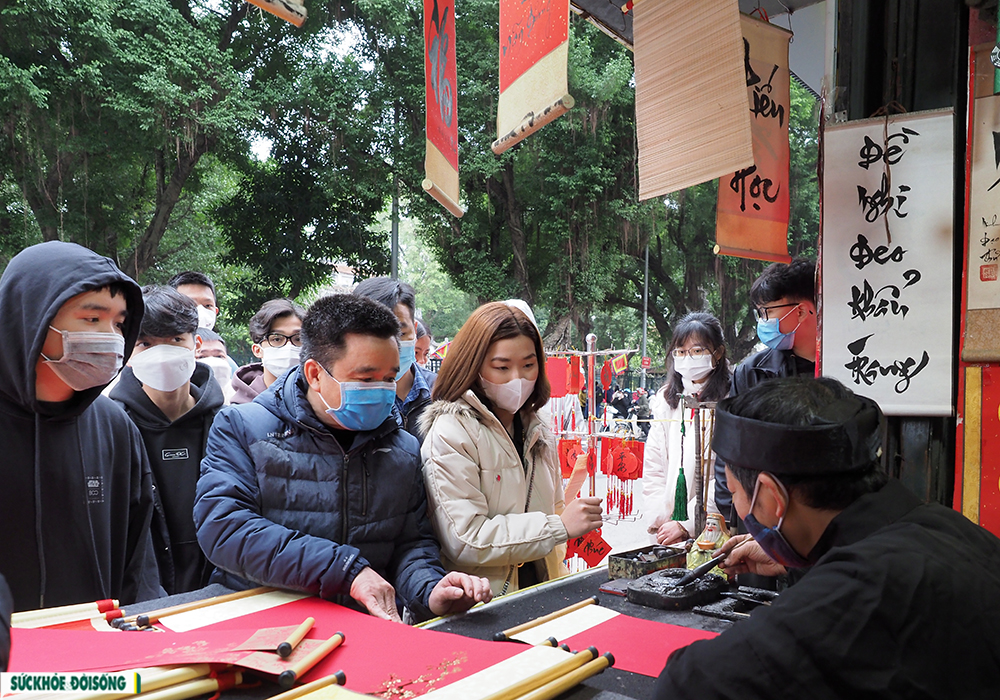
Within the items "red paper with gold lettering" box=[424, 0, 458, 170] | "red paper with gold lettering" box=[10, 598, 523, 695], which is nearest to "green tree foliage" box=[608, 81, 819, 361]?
"red paper with gold lettering" box=[424, 0, 458, 170]

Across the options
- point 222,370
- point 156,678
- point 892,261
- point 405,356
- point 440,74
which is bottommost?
point 156,678

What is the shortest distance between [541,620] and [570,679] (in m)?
0.42

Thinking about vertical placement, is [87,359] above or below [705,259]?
below

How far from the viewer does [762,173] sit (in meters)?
2.89

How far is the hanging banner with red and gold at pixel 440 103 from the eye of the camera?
2.82 meters

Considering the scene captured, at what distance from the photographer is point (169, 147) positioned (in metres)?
15.3

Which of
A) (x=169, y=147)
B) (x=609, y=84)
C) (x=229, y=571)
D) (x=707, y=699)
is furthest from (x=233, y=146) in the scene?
(x=707, y=699)

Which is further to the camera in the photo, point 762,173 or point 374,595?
point 762,173

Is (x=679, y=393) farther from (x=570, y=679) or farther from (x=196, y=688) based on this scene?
(x=196, y=688)

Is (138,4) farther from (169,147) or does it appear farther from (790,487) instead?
(790,487)

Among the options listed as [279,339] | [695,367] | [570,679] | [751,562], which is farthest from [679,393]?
[570,679]

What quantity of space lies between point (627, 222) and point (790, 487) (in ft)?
60.7

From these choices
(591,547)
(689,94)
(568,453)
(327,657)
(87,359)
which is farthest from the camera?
(568,453)

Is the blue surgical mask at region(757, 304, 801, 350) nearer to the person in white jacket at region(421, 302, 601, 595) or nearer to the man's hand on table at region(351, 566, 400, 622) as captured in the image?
the person in white jacket at region(421, 302, 601, 595)
